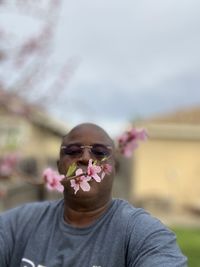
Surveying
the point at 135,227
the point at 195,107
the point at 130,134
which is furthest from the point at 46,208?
the point at 195,107

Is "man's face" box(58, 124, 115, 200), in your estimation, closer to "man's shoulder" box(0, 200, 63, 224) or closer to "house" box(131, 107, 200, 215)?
"man's shoulder" box(0, 200, 63, 224)

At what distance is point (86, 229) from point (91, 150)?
11.7 inches

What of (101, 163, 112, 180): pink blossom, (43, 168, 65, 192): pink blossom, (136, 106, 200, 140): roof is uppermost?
(136, 106, 200, 140): roof

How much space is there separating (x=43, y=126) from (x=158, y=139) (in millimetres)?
4041

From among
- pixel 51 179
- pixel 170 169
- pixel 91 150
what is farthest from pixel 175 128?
pixel 91 150

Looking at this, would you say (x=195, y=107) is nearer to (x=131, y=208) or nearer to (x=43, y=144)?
(x=43, y=144)

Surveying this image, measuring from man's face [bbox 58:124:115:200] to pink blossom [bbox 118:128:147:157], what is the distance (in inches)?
35.8

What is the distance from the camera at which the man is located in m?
2.38

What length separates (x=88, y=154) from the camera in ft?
8.61

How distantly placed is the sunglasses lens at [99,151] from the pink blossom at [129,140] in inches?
38.8

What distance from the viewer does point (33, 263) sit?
256 cm

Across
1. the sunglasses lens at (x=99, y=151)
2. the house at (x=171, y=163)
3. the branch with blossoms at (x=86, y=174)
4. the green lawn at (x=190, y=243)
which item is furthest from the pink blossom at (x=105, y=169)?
the house at (x=171, y=163)

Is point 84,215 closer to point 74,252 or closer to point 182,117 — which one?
point 74,252

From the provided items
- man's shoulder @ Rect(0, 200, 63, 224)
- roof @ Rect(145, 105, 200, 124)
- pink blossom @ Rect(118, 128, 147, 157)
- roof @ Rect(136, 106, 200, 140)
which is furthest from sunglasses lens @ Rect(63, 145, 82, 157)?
roof @ Rect(145, 105, 200, 124)
